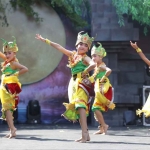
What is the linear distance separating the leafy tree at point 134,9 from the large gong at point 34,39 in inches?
64.8

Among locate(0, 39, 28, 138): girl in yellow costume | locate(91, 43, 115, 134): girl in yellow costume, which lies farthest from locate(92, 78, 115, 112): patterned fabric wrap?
locate(0, 39, 28, 138): girl in yellow costume

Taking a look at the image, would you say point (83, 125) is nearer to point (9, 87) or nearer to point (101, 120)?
point (9, 87)

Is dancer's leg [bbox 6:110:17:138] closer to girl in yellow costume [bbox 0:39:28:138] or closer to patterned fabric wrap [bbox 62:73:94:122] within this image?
girl in yellow costume [bbox 0:39:28:138]

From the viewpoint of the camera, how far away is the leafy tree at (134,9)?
39.1 ft

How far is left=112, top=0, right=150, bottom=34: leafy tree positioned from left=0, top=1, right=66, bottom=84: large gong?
1646mm

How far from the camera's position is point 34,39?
1294 centimetres

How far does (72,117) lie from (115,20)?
193 inches

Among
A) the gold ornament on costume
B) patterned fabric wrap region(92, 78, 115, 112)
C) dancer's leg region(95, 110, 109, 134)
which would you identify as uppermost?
the gold ornament on costume

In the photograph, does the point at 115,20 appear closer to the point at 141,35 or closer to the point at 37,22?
the point at 141,35

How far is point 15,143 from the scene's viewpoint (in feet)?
24.1

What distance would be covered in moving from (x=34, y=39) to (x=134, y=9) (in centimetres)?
257

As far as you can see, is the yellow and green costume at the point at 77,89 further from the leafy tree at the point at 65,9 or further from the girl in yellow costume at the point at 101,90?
the leafy tree at the point at 65,9

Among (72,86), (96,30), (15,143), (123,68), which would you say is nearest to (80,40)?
(72,86)

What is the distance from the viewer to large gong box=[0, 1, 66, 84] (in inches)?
507
